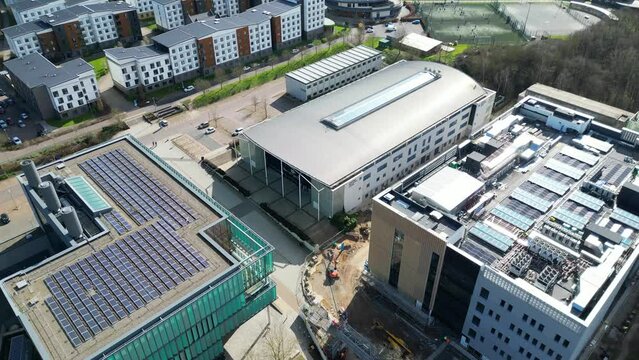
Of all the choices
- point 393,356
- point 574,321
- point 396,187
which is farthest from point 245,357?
point 574,321

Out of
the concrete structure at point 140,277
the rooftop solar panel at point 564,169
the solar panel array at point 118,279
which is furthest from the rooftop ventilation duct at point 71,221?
the rooftop solar panel at point 564,169

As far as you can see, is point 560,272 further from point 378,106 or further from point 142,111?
point 142,111

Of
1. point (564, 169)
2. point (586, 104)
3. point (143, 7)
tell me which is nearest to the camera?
point (564, 169)

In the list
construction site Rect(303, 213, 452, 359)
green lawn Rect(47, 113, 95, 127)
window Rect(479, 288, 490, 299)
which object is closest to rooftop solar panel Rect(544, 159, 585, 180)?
window Rect(479, 288, 490, 299)

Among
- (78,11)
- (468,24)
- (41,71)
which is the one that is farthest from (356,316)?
(468,24)

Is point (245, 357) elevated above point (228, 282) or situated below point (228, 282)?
below

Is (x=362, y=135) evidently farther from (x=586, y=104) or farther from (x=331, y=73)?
(x=586, y=104)
